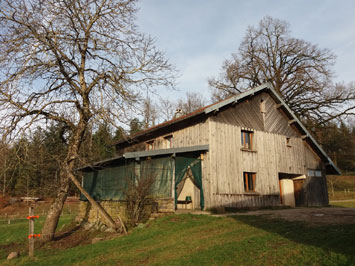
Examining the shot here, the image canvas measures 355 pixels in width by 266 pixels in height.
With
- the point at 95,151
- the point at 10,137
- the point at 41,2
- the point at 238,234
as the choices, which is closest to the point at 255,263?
the point at 238,234

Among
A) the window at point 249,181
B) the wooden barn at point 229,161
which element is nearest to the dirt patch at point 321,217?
the wooden barn at point 229,161

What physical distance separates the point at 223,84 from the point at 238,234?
83.4ft

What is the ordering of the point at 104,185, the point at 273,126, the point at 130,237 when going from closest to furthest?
the point at 130,237 < the point at 104,185 < the point at 273,126

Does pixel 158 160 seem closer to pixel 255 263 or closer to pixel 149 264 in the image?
pixel 149 264

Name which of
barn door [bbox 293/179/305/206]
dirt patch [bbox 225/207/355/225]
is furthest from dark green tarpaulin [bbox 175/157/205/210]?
barn door [bbox 293/179/305/206]

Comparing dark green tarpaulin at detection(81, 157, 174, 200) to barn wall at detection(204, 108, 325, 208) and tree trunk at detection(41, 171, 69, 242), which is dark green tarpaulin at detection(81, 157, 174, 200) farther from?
tree trunk at detection(41, 171, 69, 242)

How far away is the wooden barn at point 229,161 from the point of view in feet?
46.9

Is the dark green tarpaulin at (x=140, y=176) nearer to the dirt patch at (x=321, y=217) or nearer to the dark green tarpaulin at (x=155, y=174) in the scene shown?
the dark green tarpaulin at (x=155, y=174)

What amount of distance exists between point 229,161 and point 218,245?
8.41m

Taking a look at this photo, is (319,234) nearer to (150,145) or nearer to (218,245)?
(218,245)

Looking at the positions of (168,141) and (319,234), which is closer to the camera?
(319,234)

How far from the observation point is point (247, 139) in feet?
57.8

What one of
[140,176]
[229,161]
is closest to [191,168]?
[229,161]

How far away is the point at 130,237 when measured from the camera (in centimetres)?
1077
